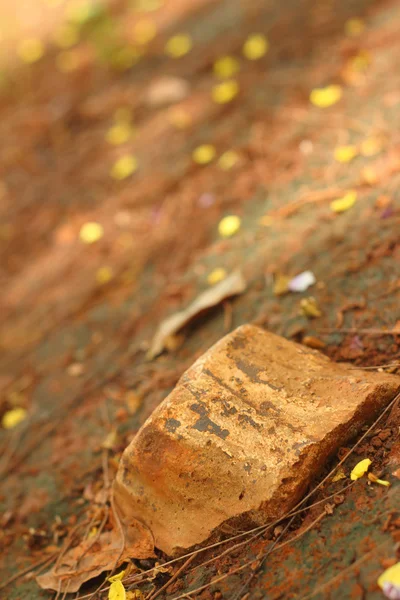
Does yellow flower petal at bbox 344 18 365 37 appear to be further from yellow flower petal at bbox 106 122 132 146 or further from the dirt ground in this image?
yellow flower petal at bbox 106 122 132 146

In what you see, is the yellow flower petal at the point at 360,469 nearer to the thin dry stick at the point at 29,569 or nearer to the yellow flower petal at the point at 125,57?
the thin dry stick at the point at 29,569

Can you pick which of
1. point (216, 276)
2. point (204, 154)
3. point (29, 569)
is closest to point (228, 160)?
point (204, 154)

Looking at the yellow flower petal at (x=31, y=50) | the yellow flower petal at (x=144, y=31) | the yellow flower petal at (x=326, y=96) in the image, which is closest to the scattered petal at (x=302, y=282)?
the yellow flower petal at (x=326, y=96)

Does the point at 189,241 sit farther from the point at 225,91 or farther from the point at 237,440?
the point at 237,440

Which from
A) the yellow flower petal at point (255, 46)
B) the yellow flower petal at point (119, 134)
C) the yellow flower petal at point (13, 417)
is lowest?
the yellow flower petal at point (13, 417)

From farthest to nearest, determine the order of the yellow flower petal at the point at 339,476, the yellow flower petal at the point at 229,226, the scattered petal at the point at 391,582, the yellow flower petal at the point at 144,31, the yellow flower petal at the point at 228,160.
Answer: the yellow flower petal at the point at 144,31, the yellow flower petal at the point at 228,160, the yellow flower petal at the point at 229,226, the yellow flower petal at the point at 339,476, the scattered petal at the point at 391,582

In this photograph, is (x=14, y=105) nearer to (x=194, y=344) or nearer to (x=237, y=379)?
(x=194, y=344)

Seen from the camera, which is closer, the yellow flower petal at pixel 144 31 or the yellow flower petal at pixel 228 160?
the yellow flower petal at pixel 228 160

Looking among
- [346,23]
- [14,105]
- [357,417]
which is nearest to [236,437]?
[357,417]
